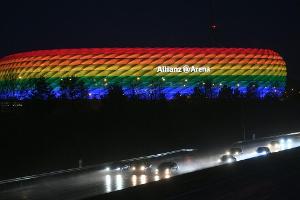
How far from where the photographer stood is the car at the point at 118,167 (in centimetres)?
3466

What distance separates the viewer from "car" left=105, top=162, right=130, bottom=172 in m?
34.7

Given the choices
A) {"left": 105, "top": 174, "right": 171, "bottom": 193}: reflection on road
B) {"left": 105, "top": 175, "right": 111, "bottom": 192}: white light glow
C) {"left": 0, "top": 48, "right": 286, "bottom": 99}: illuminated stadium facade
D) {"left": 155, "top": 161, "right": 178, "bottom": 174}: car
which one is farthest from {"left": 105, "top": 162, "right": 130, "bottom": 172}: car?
{"left": 0, "top": 48, "right": 286, "bottom": 99}: illuminated stadium facade

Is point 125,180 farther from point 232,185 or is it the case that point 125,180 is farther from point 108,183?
point 232,185

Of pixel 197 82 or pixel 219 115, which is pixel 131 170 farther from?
pixel 197 82

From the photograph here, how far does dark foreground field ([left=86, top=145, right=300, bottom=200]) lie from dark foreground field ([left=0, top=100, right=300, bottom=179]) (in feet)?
53.6

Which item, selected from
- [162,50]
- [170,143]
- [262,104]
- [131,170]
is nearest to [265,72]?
[162,50]

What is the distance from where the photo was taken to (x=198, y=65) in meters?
149

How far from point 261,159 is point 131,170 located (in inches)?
338

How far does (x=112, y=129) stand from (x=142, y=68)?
293ft

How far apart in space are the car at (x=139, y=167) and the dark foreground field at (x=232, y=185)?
823 cm

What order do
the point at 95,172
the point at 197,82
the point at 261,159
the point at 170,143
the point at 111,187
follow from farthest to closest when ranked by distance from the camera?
the point at 197,82
the point at 170,143
the point at 95,172
the point at 261,159
the point at 111,187

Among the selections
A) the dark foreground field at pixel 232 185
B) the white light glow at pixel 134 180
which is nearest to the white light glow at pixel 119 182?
the white light glow at pixel 134 180

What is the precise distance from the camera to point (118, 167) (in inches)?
1382

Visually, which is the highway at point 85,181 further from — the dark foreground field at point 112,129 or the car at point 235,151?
the dark foreground field at point 112,129
